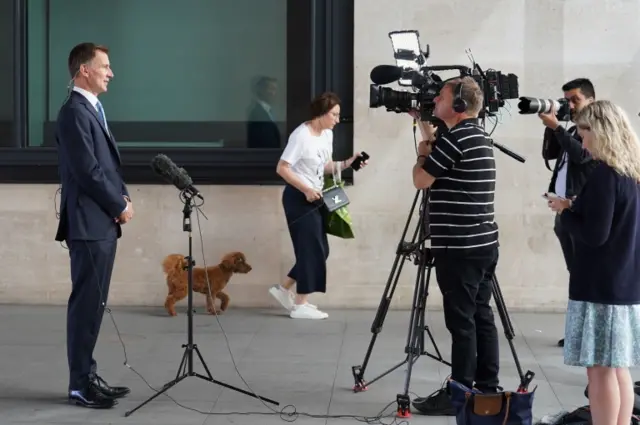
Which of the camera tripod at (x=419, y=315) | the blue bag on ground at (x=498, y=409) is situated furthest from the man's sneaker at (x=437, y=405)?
the blue bag on ground at (x=498, y=409)

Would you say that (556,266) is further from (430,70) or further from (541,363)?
(430,70)

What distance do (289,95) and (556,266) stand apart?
9.76ft

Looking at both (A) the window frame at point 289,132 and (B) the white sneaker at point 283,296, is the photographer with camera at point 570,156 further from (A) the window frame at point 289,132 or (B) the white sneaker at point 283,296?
(B) the white sneaker at point 283,296

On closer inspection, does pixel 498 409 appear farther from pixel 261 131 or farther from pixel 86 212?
pixel 261 131

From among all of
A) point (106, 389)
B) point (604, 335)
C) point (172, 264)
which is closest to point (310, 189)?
point (172, 264)

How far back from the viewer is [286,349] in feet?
26.1

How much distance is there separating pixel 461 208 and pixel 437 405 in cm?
124

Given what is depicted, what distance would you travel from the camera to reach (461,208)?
5.74 m

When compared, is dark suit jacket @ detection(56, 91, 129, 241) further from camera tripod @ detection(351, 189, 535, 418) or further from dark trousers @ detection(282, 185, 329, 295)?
dark trousers @ detection(282, 185, 329, 295)

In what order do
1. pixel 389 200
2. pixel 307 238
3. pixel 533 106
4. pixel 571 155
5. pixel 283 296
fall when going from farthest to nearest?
pixel 389 200 → pixel 283 296 → pixel 307 238 → pixel 571 155 → pixel 533 106

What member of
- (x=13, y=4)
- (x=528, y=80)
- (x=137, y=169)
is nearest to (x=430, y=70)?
(x=528, y=80)

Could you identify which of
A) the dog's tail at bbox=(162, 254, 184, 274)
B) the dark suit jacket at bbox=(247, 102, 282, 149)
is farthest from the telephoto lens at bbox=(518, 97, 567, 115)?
the dark suit jacket at bbox=(247, 102, 282, 149)

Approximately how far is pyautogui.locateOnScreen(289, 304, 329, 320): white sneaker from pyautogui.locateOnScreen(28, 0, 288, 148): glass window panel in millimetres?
1833

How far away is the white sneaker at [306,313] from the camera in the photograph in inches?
362
